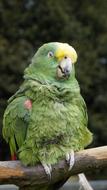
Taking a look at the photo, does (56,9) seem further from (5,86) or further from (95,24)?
(5,86)

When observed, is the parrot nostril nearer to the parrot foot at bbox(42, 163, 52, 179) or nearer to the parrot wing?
the parrot wing

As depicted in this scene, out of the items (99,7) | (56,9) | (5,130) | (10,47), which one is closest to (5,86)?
(10,47)

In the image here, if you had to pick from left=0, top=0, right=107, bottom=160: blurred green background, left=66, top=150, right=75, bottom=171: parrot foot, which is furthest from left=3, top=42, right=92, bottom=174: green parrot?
left=0, top=0, right=107, bottom=160: blurred green background

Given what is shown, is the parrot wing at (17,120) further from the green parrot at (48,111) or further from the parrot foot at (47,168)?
the parrot foot at (47,168)

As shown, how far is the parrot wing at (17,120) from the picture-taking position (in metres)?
3.48

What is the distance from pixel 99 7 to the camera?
9.73m

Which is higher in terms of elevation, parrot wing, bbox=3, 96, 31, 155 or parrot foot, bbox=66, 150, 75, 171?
parrot wing, bbox=3, 96, 31, 155

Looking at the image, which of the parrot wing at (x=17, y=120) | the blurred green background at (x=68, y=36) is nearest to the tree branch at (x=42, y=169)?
the parrot wing at (x=17, y=120)

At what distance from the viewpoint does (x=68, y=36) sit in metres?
9.38

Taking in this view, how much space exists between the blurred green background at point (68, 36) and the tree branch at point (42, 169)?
18.1 feet

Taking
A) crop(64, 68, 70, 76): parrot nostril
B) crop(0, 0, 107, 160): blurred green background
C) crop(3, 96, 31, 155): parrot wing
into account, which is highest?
crop(64, 68, 70, 76): parrot nostril

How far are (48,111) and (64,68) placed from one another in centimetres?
24

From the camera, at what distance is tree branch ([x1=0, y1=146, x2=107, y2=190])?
3.31m

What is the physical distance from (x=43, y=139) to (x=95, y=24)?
637cm
